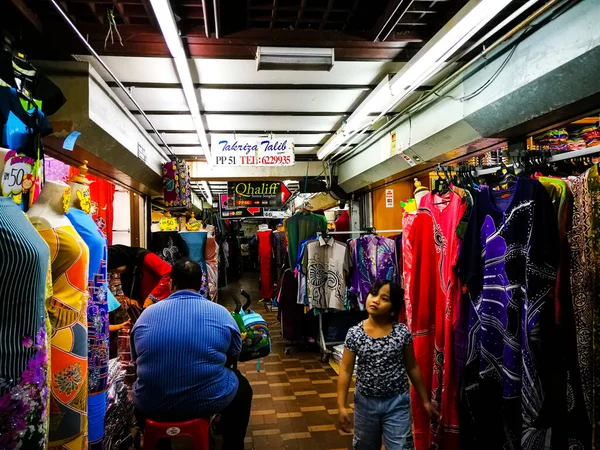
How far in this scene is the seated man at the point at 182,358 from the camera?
2135mm

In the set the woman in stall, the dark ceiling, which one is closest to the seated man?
the woman in stall

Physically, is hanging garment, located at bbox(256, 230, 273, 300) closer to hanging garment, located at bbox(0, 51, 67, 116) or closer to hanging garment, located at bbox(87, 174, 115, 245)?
hanging garment, located at bbox(87, 174, 115, 245)

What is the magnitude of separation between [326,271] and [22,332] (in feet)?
12.5

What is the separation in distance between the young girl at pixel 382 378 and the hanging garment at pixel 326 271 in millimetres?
2362

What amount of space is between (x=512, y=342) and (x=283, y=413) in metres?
2.51

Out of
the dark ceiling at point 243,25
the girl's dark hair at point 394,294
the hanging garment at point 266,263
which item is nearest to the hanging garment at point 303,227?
the dark ceiling at point 243,25

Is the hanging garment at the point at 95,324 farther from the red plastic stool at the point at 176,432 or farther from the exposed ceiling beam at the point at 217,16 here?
the exposed ceiling beam at the point at 217,16

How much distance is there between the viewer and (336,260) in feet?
15.9

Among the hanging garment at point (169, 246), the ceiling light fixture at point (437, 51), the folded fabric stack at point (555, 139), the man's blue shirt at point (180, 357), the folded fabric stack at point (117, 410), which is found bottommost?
the folded fabric stack at point (117, 410)

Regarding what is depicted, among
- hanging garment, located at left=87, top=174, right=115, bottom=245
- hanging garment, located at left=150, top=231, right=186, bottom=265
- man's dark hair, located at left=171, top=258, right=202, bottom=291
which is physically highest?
hanging garment, located at left=87, top=174, right=115, bottom=245

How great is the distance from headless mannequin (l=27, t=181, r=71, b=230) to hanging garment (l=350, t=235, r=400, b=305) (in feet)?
9.90

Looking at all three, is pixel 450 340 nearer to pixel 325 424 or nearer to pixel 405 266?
pixel 405 266

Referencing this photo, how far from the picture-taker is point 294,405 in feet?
13.1

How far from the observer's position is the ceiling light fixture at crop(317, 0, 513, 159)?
89.0 inches
